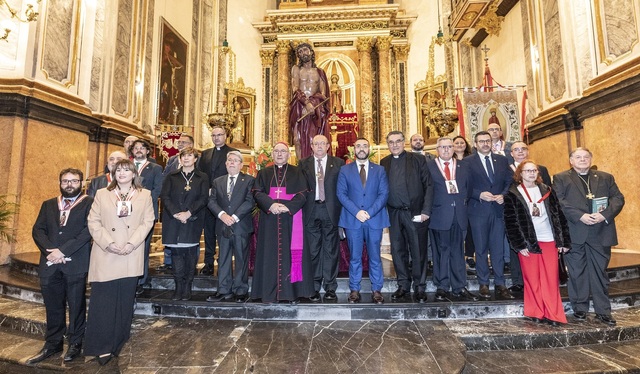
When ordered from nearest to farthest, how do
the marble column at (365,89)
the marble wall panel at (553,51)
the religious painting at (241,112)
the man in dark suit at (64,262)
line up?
the man in dark suit at (64,262) < the marble wall panel at (553,51) < the religious painting at (241,112) < the marble column at (365,89)

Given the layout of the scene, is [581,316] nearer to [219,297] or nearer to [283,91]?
[219,297]

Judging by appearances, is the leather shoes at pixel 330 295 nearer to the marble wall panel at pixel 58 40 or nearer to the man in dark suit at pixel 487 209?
the man in dark suit at pixel 487 209

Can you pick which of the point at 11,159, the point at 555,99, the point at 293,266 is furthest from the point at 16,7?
the point at 555,99

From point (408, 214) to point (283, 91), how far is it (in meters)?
10.7

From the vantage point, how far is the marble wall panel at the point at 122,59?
781cm

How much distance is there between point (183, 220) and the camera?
146 inches

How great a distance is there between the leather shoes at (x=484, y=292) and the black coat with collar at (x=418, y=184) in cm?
104

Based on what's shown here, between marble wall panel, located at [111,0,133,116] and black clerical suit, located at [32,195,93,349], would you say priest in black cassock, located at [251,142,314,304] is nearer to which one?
black clerical suit, located at [32,195,93,349]

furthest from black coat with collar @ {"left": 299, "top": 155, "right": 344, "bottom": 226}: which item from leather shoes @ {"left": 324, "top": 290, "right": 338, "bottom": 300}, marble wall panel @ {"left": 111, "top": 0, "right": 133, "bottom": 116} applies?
marble wall panel @ {"left": 111, "top": 0, "right": 133, "bottom": 116}

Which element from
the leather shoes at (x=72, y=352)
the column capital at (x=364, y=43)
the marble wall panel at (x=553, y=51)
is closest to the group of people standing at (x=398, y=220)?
the leather shoes at (x=72, y=352)

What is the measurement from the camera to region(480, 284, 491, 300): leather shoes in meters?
3.76

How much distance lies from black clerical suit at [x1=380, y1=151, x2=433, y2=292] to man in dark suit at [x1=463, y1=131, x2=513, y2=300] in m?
0.59

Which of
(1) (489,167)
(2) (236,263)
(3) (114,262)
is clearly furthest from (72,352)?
(1) (489,167)

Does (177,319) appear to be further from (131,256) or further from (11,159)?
(11,159)
